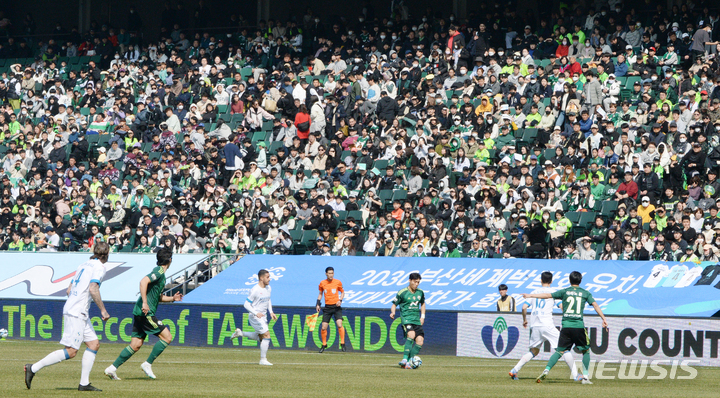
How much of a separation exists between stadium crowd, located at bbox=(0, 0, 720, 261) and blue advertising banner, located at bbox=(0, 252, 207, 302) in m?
1.04

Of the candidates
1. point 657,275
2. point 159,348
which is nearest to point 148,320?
point 159,348

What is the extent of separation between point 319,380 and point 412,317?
3.64 metres

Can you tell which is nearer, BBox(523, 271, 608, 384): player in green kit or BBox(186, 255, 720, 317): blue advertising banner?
BBox(523, 271, 608, 384): player in green kit

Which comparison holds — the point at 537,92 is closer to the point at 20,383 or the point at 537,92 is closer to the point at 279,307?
the point at 279,307

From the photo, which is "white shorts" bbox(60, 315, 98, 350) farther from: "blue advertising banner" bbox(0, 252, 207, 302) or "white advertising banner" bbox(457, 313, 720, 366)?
"blue advertising banner" bbox(0, 252, 207, 302)

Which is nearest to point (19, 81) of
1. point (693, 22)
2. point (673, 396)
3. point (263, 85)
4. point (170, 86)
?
point (170, 86)

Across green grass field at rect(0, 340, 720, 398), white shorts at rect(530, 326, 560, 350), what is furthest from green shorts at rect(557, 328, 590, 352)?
white shorts at rect(530, 326, 560, 350)

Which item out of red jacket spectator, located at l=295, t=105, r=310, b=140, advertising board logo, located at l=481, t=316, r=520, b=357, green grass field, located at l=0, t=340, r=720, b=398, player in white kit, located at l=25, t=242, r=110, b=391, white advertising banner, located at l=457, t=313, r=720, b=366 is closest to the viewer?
player in white kit, located at l=25, t=242, r=110, b=391

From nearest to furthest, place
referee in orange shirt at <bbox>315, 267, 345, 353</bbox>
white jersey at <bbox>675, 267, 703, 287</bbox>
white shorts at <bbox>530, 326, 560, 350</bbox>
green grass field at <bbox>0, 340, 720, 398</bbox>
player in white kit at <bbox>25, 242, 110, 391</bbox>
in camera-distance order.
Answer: player in white kit at <bbox>25, 242, 110, 391</bbox> < green grass field at <bbox>0, 340, 720, 398</bbox> < white shorts at <bbox>530, 326, 560, 350</bbox> < white jersey at <bbox>675, 267, 703, 287</bbox> < referee in orange shirt at <bbox>315, 267, 345, 353</bbox>

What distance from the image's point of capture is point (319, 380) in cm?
1519

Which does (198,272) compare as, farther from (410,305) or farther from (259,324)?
(410,305)

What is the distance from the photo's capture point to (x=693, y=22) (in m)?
29.7

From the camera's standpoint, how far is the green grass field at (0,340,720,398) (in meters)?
13.1

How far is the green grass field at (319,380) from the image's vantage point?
1313cm
